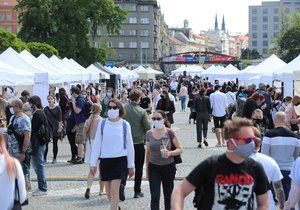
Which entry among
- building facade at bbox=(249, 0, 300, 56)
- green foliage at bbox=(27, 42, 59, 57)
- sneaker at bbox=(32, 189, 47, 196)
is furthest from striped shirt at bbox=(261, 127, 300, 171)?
building facade at bbox=(249, 0, 300, 56)

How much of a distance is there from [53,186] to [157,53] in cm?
13454

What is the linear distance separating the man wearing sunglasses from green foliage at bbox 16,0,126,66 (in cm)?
4934

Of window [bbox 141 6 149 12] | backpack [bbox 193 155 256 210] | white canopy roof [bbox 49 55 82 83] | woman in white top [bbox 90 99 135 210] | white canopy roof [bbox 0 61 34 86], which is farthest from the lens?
window [bbox 141 6 149 12]

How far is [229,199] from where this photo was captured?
171 inches

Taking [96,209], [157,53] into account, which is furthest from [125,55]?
[96,209]

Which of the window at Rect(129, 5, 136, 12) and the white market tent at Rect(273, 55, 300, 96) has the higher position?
the window at Rect(129, 5, 136, 12)

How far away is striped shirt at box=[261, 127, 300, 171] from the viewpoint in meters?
8.21

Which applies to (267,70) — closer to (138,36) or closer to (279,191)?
(279,191)

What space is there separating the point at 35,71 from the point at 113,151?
1364 cm

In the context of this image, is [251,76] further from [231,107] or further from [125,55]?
[125,55]

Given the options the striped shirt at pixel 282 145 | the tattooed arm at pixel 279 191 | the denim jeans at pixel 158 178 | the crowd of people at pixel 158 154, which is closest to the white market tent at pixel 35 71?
the crowd of people at pixel 158 154

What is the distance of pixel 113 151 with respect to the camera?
28.1ft

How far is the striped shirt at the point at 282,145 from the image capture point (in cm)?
821

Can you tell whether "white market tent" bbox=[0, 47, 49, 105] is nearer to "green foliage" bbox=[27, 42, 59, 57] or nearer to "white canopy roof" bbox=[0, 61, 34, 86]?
"white canopy roof" bbox=[0, 61, 34, 86]
